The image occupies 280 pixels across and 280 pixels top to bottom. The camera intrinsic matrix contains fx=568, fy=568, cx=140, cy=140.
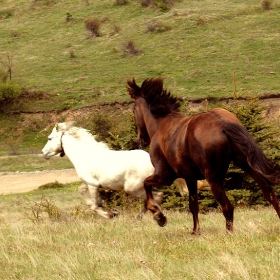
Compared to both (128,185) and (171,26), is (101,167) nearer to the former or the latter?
(128,185)

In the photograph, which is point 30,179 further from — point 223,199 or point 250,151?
point 250,151

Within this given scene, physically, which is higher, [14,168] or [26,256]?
[26,256]

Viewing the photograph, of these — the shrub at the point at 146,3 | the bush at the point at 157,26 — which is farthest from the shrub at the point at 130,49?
the shrub at the point at 146,3

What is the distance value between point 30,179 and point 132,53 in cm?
3261

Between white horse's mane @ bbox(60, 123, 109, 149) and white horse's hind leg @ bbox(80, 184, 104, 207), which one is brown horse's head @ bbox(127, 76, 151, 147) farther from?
white horse's mane @ bbox(60, 123, 109, 149)

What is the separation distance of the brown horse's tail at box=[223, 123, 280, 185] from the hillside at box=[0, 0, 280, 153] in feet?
130

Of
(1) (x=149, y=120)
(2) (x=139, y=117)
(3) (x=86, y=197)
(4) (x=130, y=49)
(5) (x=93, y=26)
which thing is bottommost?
(5) (x=93, y=26)

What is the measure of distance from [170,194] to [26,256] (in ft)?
21.5

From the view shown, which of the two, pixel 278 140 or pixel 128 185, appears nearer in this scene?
pixel 128 185

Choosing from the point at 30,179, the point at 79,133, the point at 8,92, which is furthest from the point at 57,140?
the point at 8,92

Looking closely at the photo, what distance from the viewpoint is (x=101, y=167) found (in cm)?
1137

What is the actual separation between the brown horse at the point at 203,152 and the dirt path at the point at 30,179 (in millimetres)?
21975

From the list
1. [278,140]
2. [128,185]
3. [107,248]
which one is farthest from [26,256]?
[278,140]

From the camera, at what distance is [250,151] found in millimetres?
7379
